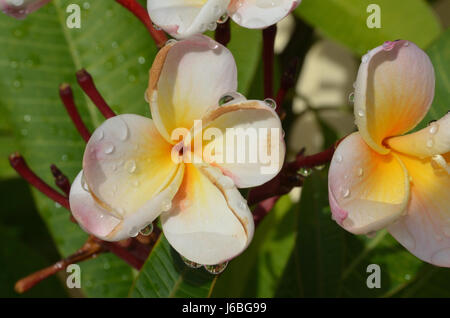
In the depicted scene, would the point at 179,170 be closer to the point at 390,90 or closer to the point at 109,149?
the point at 109,149

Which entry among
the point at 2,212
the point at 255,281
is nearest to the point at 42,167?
the point at 255,281

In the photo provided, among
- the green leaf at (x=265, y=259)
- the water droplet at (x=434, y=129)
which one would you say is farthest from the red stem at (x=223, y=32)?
the green leaf at (x=265, y=259)

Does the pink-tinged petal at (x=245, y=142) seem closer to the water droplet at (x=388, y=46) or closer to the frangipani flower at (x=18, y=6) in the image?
the water droplet at (x=388, y=46)

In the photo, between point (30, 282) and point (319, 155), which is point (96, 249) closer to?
point (30, 282)

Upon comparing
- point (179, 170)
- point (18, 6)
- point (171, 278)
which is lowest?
point (171, 278)

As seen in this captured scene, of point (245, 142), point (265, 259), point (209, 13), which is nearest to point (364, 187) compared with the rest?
point (245, 142)

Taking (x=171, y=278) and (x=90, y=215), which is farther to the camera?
(x=171, y=278)

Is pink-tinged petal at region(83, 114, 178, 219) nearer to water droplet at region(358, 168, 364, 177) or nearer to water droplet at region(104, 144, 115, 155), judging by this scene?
water droplet at region(104, 144, 115, 155)
